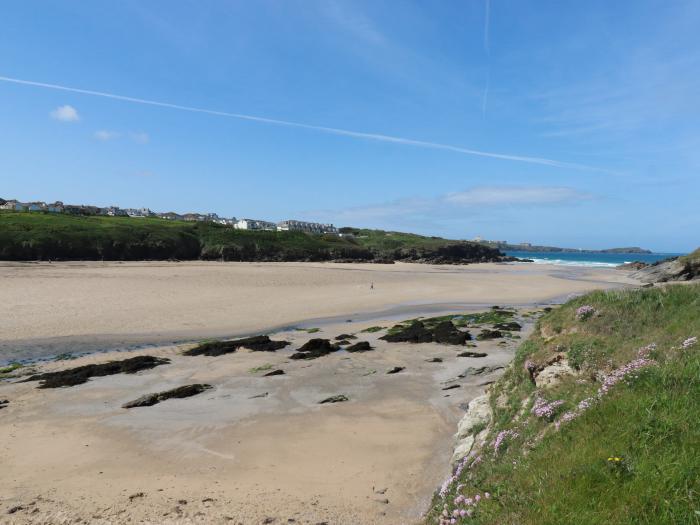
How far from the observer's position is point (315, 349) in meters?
20.0

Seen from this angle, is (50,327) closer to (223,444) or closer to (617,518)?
(223,444)

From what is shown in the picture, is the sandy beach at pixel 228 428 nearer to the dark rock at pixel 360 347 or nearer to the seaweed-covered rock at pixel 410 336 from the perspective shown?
the dark rock at pixel 360 347

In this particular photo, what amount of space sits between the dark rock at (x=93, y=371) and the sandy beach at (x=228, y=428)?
1.34 ft

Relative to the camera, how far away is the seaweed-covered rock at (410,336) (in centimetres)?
2209

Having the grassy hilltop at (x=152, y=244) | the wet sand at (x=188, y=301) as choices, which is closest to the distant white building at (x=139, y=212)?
the grassy hilltop at (x=152, y=244)

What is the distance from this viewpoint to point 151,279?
43.5m

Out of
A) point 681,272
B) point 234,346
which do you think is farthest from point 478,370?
point 681,272

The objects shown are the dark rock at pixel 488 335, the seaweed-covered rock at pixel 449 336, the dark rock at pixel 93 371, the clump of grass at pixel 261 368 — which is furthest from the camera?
the dark rock at pixel 488 335

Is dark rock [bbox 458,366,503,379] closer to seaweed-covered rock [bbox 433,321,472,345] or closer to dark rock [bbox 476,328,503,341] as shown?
seaweed-covered rock [bbox 433,321,472,345]

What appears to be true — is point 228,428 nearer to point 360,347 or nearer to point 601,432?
Result: point 601,432

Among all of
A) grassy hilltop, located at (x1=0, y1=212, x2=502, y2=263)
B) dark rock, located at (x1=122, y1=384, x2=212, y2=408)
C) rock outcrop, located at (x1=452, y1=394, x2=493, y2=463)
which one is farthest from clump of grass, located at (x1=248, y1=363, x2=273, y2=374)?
grassy hilltop, located at (x1=0, y1=212, x2=502, y2=263)

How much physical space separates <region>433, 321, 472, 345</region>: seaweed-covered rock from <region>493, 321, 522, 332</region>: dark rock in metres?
3.13

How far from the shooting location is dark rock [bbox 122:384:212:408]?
13.2 meters

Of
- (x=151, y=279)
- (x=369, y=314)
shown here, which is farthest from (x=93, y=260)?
(x=369, y=314)
